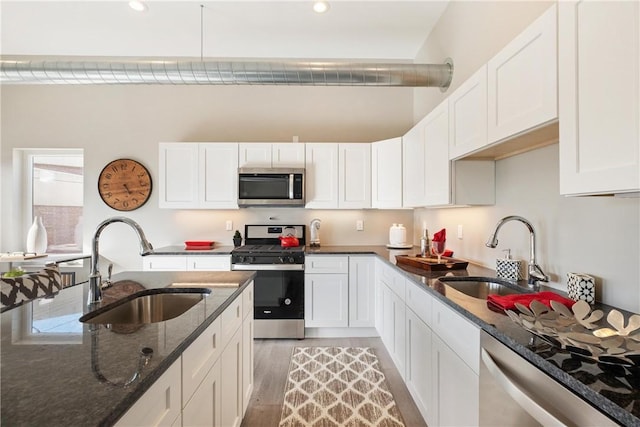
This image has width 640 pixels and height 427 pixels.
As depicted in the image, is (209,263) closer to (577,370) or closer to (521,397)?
(521,397)

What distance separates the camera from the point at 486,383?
1.14 meters

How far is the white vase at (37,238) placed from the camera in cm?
357

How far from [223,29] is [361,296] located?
3.20 metres

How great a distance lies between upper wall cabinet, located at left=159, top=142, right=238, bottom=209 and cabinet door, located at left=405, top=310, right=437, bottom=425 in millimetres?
2355

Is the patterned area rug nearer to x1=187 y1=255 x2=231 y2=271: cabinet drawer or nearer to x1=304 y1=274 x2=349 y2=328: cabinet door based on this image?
x1=304 y1=274 x2=349 y2=328: cabinet door

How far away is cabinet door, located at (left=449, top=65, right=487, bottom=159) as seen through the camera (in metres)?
1.62

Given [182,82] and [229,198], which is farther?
[229,198]

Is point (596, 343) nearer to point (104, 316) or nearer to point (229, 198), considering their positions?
point (104, 316)

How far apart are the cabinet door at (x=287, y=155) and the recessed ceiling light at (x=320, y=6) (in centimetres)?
131

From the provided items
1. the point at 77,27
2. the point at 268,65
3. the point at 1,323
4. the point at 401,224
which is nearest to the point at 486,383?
the point at 1,323

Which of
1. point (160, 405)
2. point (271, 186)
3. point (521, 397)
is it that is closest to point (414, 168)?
point (271, 186)

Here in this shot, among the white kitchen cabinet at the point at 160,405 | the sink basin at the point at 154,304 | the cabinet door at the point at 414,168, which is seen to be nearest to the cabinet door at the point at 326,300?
the cabinet door at the point at 414,168

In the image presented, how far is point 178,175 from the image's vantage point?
3400 mm

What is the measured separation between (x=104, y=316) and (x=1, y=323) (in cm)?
31
